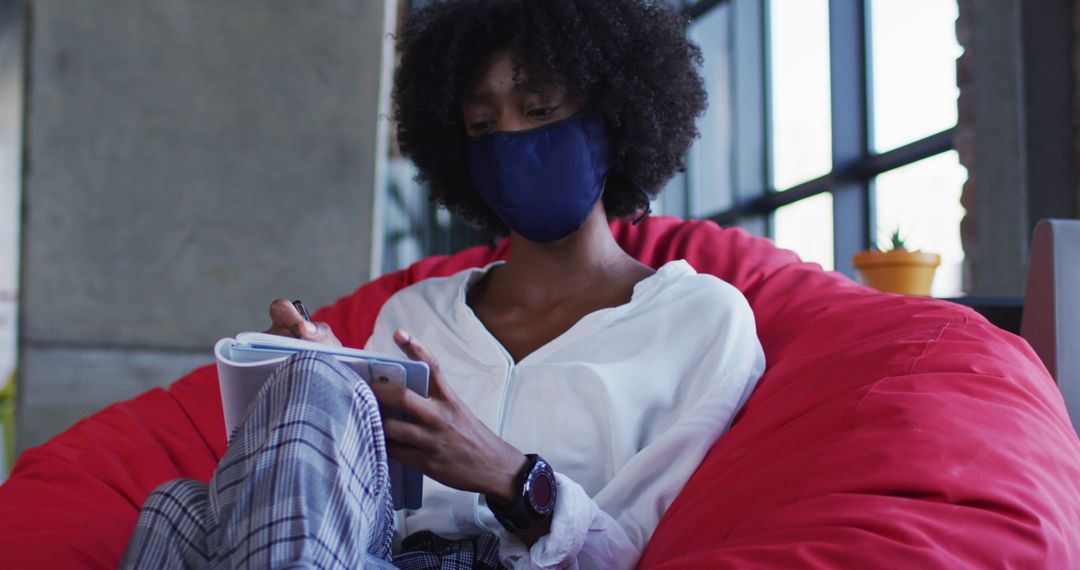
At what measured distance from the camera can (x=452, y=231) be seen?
5707 millimetres

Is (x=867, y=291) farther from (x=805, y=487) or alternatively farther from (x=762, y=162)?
(x=762, y=162)

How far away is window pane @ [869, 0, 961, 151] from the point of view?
3258 millimetres

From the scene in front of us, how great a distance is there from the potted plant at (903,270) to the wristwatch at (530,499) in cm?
124

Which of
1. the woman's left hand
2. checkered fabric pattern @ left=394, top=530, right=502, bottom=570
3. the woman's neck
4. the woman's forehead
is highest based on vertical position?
the woman's forehead

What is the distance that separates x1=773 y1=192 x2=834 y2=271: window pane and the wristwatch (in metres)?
2.71

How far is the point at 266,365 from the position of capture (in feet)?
3.54

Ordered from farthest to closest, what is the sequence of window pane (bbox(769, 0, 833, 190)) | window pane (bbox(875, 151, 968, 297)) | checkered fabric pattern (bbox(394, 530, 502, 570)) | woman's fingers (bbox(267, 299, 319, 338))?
window pane (bbox(769, 0, 833, 190)), window pane (bbox(875, 151, 968, 297)), woman's fingers (bbox(267, 299, 319, 338)), checkered fabric pattern (bbox(394, 530, 502, 570))

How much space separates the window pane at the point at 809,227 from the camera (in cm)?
385

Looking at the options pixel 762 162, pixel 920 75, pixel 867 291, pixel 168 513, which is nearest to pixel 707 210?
pixel 762 162

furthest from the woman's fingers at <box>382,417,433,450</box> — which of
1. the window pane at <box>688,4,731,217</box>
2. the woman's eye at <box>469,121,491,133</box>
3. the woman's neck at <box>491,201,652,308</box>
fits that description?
the window pane at <box>688,4,731,217</box>

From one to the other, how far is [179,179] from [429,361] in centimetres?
165

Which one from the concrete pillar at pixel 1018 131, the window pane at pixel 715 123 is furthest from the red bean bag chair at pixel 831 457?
the window pane at pixel 715 123

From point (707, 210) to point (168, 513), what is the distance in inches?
166

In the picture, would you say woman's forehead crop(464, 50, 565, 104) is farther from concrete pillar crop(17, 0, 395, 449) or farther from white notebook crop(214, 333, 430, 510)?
concrete pillar crop(17, 0, 395, 449)
